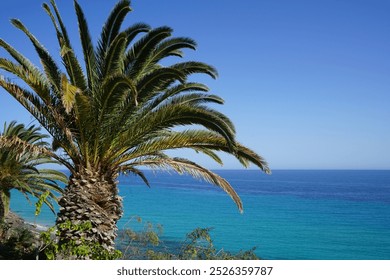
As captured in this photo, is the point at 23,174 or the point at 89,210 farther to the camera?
the point at 23,174

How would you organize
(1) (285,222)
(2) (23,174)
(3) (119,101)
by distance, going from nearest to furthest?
(3) (119,101)
(2) (23,174)
(1) (285,222)

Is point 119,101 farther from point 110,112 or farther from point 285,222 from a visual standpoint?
point 285,222

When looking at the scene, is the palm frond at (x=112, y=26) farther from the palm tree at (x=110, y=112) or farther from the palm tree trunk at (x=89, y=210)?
the palm tree trunk at (x=89, y=210)

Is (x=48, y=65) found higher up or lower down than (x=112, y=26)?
lower down

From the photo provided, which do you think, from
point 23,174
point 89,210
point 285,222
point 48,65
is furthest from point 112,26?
point 285,222

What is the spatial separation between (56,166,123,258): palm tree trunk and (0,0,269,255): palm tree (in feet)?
0.07

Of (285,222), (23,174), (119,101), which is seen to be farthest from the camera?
(285,222)

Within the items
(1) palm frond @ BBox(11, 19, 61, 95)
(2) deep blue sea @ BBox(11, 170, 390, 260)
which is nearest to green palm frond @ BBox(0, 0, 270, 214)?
(1) palm frond @ BBox(11, 19, 61, 95)

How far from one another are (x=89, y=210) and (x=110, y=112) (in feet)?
7.06

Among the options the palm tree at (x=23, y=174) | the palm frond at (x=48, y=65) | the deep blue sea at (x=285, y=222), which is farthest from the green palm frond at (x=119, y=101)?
the deep blue sea at (x=285, y=222)

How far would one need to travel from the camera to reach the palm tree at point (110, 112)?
8.40 m

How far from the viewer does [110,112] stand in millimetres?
8664

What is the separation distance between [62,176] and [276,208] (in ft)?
147

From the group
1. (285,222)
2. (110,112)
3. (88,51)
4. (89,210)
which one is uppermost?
(285,222)
